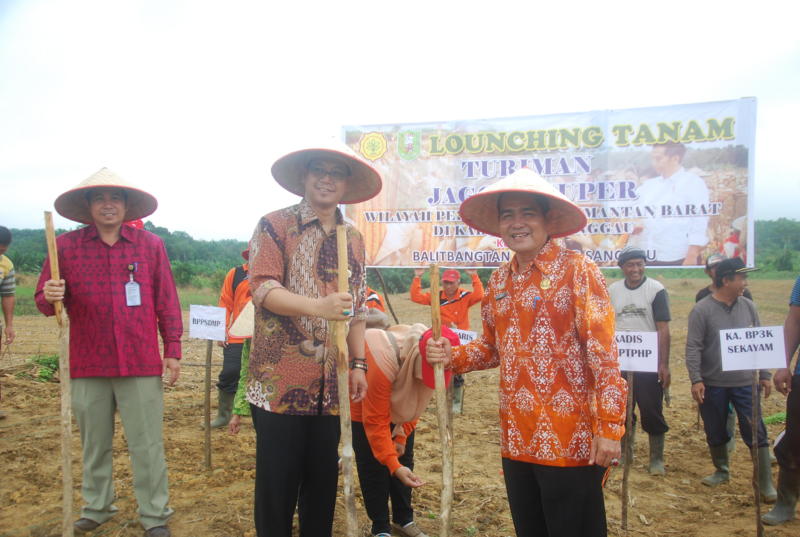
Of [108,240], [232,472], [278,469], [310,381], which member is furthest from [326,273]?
[232,472]

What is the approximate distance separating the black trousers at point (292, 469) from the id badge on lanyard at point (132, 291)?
128cm

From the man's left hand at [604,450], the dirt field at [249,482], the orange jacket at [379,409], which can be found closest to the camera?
the man's left hand at [604,450]

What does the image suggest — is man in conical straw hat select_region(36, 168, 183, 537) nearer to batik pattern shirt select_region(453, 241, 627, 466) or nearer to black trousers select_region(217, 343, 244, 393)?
batik pattern shirt select_region(453, 241, 627, 466)

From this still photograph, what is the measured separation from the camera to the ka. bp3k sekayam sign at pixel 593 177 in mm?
5441

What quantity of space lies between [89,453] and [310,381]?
6.23 feet

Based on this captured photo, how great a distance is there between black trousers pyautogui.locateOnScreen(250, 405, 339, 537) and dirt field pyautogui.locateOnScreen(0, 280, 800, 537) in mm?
1298

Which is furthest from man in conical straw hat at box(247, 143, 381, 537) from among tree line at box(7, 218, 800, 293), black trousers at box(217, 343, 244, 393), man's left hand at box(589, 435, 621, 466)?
tree line at box(7, 218, 800, 293)

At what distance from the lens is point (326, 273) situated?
2.38 metres

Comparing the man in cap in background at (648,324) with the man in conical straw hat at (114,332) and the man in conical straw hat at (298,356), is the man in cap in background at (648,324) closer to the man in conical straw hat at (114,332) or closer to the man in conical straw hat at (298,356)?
the man in conical straw hat at (298,356)

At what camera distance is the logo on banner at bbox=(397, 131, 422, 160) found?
624cm

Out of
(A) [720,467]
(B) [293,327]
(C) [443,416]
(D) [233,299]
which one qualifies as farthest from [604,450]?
(D) [233,299]

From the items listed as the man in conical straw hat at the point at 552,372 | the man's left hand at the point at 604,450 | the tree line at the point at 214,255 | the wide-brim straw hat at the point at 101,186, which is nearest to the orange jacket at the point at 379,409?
the man in conical straw hat at the point at 552,372

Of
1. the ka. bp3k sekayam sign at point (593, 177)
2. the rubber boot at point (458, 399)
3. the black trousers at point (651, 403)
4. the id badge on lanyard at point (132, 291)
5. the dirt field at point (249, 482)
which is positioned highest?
the ka. bp3k sekayam sign at point (593, 177)

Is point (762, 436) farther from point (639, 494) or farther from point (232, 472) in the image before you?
point (232, 472)
